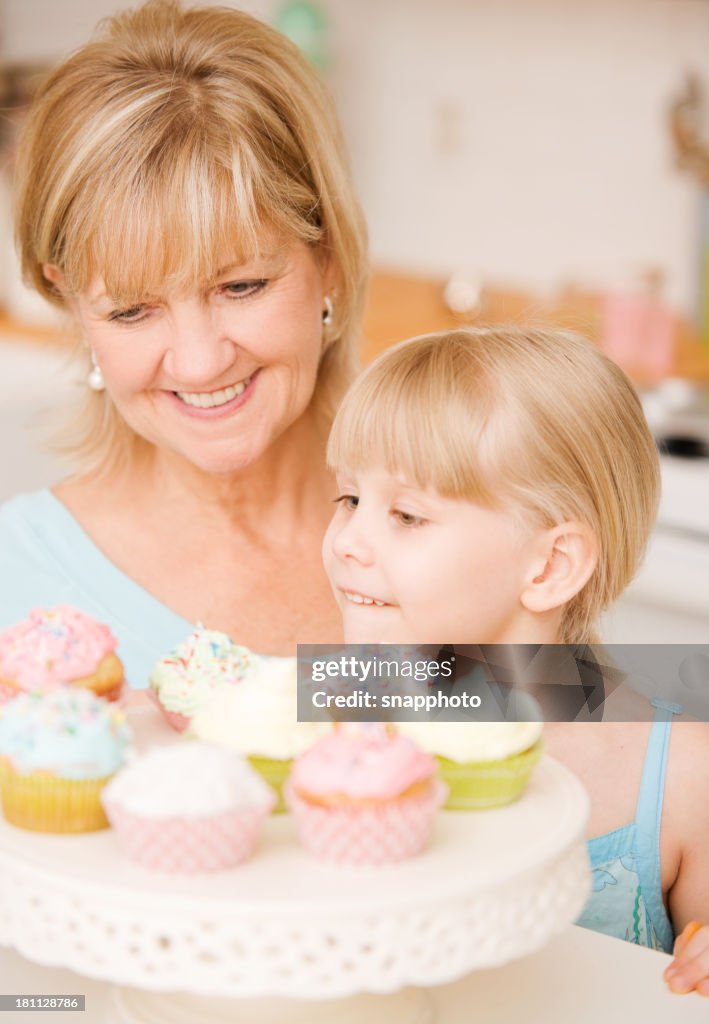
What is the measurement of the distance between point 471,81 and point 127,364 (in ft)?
7.02

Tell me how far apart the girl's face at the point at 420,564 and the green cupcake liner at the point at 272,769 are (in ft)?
1.14

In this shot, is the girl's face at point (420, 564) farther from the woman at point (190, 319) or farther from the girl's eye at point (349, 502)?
the woman at point (190, 319)

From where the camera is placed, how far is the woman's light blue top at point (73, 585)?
1.72 m

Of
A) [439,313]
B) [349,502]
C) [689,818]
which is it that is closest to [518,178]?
[439,313]

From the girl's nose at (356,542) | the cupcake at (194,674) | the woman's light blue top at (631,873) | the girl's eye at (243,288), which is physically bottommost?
the woman's light blue top at (631,873)

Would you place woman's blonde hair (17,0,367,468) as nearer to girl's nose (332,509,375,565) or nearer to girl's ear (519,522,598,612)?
girl's nose (332,509,375,565)

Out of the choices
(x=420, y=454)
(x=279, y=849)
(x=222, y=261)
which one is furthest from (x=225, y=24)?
(x=279, y=849)

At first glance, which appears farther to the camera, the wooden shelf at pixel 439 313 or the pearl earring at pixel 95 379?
the wooden shelf at pixel 439 313

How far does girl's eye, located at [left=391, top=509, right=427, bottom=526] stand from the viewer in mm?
1270

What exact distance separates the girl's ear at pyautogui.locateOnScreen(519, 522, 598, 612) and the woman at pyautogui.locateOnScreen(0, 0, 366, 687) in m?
0.45

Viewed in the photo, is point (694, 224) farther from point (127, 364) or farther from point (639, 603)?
point (127, 364)

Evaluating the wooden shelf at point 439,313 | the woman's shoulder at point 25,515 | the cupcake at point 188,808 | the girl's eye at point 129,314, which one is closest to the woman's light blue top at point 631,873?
the cupcake at point 188,808

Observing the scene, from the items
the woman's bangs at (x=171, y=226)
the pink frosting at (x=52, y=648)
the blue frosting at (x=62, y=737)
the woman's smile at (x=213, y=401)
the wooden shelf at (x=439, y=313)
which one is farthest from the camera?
the wooden shelf at (x=439, y=313)

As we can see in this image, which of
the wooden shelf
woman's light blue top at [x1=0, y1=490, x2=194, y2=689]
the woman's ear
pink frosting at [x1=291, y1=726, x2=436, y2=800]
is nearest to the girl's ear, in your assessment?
pink frosting at [x1=291, y1=726, x2=436, y2=800]
